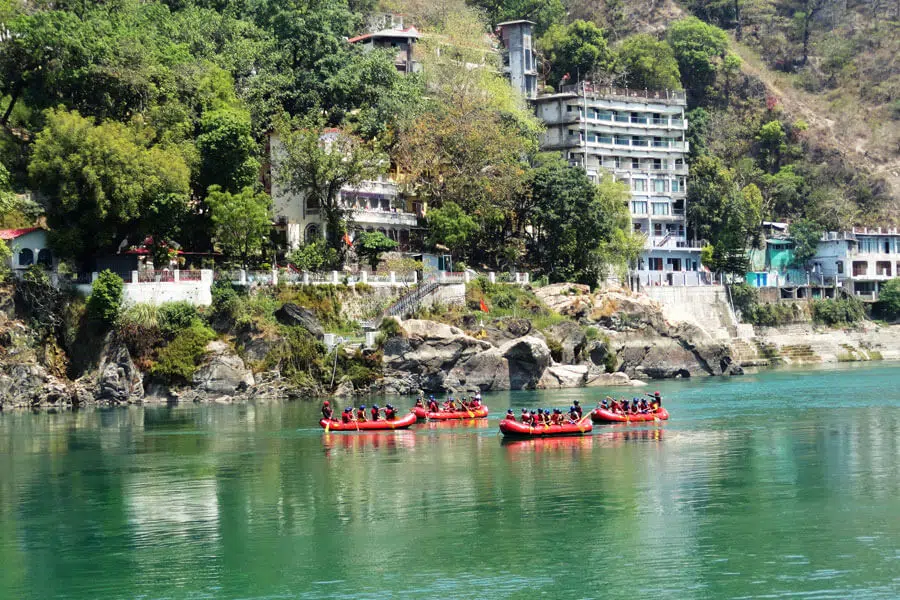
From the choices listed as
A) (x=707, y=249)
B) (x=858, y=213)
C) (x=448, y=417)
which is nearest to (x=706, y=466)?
(x=448, y=417)

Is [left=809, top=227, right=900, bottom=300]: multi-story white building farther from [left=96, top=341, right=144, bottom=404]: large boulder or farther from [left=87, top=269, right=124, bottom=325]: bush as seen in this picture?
[left=87, top=269, right=124, bottom=325]: bush

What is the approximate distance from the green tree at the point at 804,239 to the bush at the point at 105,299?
219 ft

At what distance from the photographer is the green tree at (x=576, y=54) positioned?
412ft

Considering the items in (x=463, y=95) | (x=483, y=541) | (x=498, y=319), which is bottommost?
(x=483, y=541)

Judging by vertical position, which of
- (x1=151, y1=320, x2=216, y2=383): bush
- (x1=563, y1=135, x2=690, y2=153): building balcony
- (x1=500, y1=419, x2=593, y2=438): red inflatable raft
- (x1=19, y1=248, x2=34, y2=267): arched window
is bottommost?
(x1=500, y1=419, x2=593, y2=438): red inflatable raft

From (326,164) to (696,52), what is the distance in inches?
2363

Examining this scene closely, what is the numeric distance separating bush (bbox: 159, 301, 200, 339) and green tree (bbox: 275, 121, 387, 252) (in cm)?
1294

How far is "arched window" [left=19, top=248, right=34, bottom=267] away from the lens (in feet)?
259

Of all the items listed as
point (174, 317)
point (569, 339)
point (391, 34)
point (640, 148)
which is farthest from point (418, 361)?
point (640, 148)

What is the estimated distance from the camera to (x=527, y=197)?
9900cm

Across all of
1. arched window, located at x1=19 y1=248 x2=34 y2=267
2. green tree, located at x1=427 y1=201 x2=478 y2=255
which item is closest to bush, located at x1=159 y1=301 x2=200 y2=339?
arched window, located at x1=19 y1=248 x2=34 y2=267

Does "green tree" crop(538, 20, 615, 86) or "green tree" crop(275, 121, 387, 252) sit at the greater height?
"green tree" crop(538, 20, 615, 86)

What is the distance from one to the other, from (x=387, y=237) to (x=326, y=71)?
515 inches

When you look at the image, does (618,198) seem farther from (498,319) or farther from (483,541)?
(483,541)
